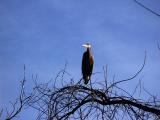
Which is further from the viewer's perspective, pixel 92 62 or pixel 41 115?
pixel 92 62

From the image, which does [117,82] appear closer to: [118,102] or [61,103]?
[118,102]

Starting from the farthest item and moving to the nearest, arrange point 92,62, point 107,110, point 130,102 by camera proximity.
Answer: point 92,62
point 107,110
point 130,102

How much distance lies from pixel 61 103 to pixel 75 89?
0.23 meters

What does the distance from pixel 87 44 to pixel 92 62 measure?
119 cm

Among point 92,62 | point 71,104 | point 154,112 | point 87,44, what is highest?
point 87,44

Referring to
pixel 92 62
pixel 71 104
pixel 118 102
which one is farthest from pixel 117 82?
pixel 92 62

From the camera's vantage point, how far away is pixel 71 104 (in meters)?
3.62

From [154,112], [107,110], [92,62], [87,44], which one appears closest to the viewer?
[154,112]

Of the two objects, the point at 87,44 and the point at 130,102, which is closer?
the point at 130,102

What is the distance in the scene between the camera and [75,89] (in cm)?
373

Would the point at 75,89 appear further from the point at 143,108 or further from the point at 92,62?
the point at 92,62

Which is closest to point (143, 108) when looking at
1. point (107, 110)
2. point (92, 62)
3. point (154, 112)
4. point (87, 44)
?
point (154, 112)

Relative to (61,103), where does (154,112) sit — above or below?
below

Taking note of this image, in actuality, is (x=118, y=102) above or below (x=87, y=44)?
Result: below
